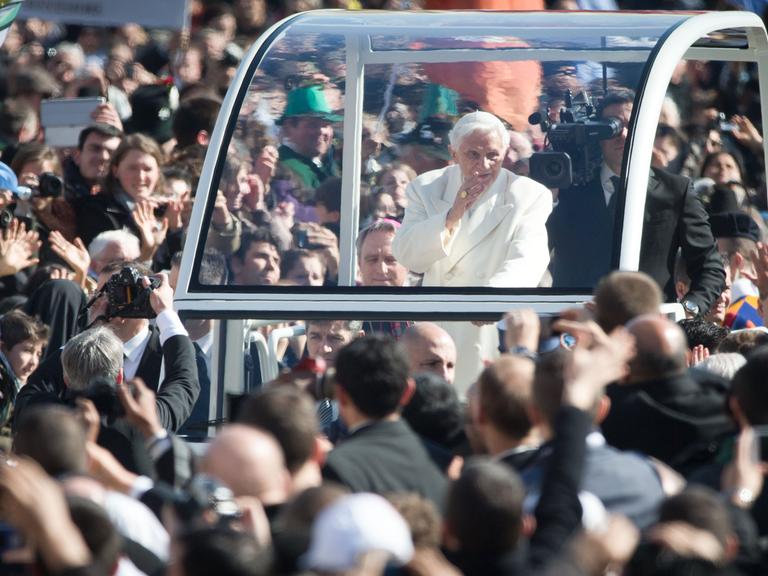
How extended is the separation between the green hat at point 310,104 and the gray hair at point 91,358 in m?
1.38

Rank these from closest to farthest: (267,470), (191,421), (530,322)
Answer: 1. (267,470)
2. (530,322)
3. (191,421)

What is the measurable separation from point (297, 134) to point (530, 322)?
6.57 ft

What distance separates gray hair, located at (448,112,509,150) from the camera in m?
6.67

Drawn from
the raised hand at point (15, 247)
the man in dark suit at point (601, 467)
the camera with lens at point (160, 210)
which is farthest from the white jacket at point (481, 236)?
the raised hand at point (15, 247)

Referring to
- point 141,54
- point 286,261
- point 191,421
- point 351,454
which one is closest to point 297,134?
point 286,261

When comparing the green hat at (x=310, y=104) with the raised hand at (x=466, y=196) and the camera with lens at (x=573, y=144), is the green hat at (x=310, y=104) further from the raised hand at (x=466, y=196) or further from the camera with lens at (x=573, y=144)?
the camera with lens at (x=573, y=144)

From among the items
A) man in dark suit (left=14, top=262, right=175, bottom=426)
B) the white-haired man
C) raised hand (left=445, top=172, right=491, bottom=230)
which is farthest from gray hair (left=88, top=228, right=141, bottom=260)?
raised hand (left=445, top=172, right=491, bottom=230)

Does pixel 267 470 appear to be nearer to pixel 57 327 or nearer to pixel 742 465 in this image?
pixel 742 465

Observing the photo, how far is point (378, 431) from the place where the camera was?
4574 millimetres

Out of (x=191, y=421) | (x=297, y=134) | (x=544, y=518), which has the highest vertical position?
(x=297, y=134)

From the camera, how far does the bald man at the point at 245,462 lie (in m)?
3.89

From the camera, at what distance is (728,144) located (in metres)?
11.8

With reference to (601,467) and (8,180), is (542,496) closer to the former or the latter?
(601,467)

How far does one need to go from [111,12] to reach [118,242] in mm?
3868
